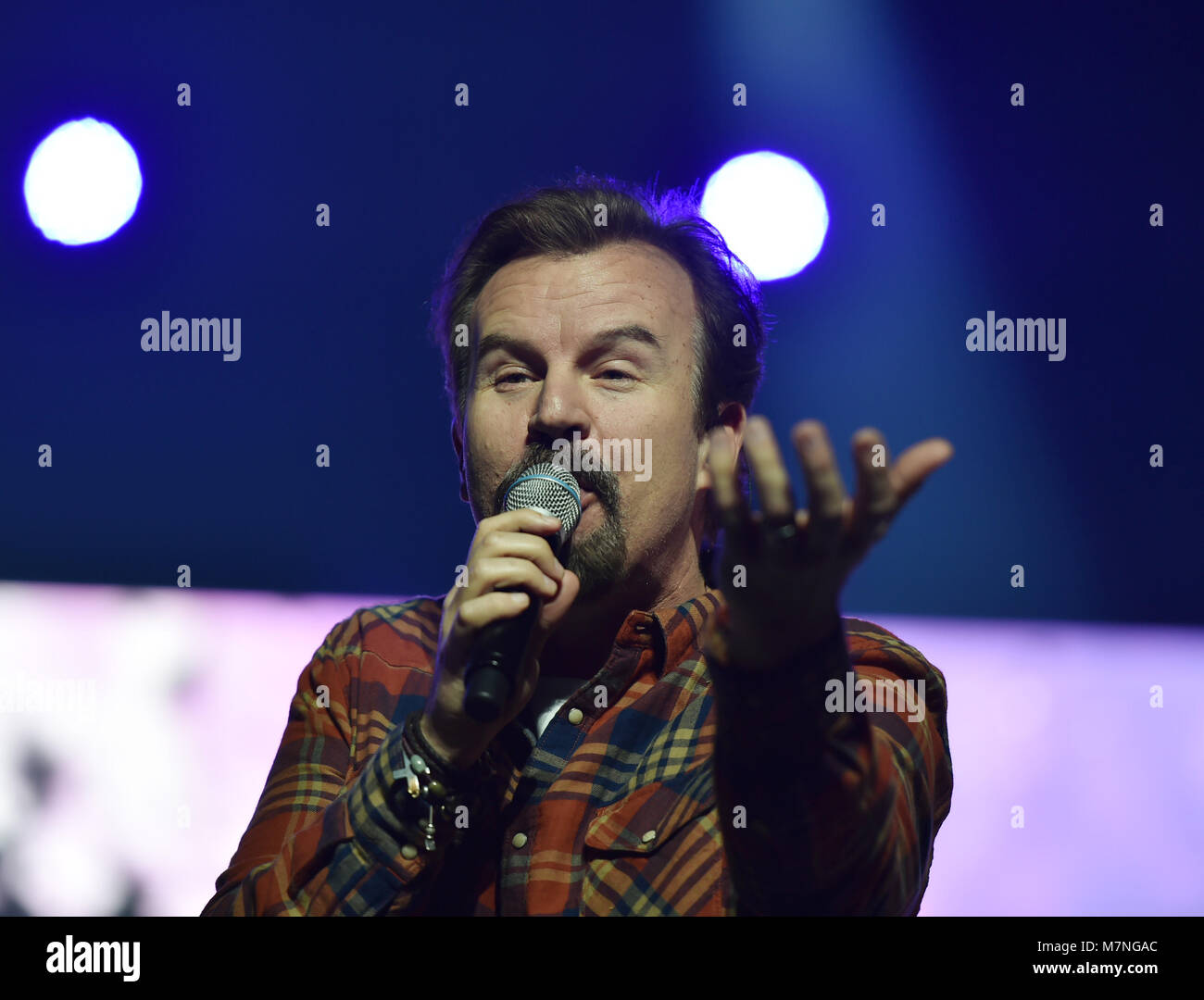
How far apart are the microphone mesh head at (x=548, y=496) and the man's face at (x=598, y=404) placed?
234mm

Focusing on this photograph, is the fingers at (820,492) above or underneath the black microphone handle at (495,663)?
above

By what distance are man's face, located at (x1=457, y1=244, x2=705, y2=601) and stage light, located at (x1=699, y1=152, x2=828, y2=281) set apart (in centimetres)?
90

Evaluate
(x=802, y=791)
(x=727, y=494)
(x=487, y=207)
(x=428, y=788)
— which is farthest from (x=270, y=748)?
(x=727, y=494)

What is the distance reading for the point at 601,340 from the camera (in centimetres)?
191

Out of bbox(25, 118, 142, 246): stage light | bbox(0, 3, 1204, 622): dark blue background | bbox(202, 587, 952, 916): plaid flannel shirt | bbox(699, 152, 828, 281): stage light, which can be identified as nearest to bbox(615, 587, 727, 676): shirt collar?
bbox(202, 587, 952, 916): plaid flannel shirt

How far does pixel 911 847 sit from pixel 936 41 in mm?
2458

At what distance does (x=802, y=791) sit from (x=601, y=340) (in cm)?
104

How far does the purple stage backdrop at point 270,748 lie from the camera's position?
8.96ft

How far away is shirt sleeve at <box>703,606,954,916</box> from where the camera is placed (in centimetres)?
104

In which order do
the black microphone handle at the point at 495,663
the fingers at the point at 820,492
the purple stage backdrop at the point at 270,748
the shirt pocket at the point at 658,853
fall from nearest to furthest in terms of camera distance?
the fingers at the point at 820,492 < the black microphone handle at the point at 495,663 < the shirt pocket at the point at 658,853 < the purple stage backdrop at the point at 270,748

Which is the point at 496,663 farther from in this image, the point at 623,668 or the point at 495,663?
the point at 623,668

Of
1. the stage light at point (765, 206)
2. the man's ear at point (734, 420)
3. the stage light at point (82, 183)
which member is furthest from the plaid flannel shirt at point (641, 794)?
the stage light at point (82, 183)

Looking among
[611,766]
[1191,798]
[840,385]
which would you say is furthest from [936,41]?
[611,766]

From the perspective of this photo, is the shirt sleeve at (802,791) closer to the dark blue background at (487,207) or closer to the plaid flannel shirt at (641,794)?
the plaid flannel shirt at (641,794)
